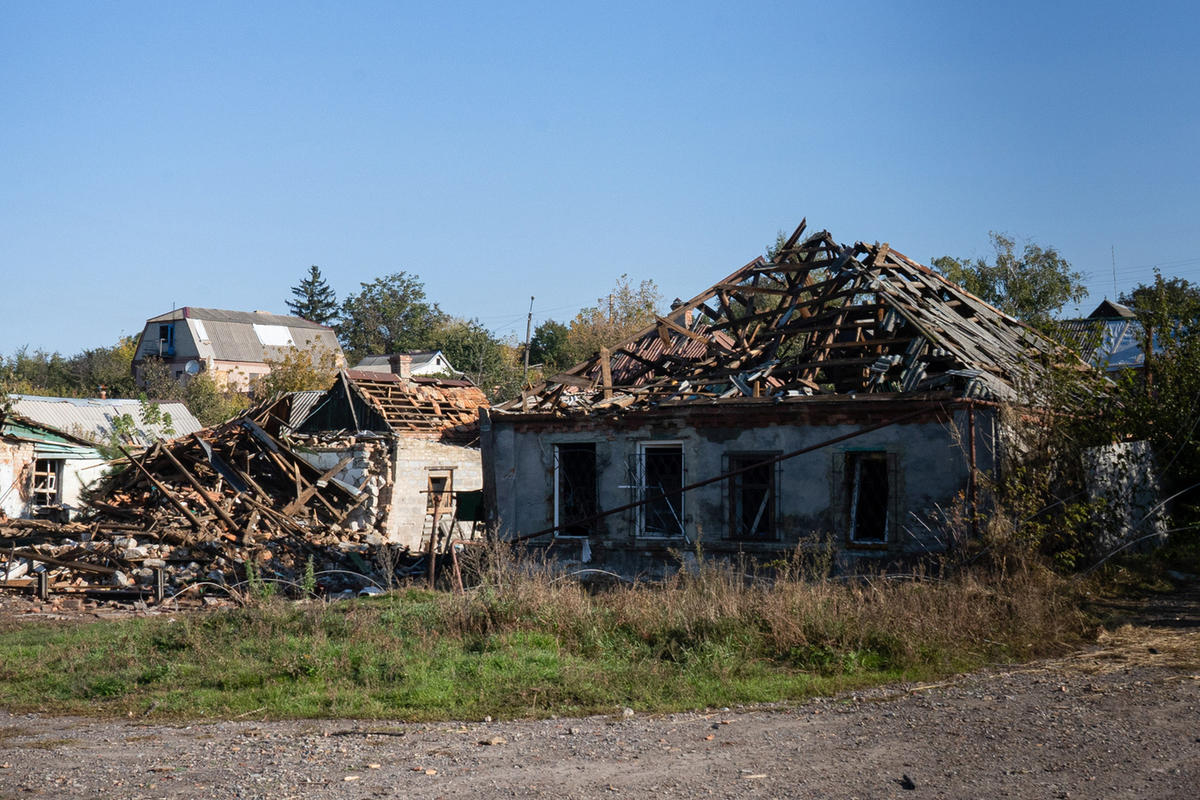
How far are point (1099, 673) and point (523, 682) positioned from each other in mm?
5328

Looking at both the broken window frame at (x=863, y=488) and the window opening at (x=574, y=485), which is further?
the window opening at (x=574, y=485)

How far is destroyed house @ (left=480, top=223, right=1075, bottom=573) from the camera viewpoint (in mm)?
14508

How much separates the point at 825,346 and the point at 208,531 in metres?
13.4

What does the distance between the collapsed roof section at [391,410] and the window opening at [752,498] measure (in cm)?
1214

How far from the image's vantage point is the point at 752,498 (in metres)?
16.1

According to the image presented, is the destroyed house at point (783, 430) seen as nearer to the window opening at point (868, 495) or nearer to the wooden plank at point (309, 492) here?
the window opening at point (868, 495)

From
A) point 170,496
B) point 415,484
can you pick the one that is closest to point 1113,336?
point 415,484

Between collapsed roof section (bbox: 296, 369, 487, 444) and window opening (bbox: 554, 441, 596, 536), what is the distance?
936 centimetres

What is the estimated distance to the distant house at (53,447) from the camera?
27594 millimetres

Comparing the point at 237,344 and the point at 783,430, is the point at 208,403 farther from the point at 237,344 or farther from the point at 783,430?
the point at 783,430

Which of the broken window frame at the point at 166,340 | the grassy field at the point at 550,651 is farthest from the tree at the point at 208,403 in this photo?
the grassy field at the point at 550,651

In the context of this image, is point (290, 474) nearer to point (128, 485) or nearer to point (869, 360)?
point (128, 485)

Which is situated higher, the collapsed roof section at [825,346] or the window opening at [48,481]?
the collapsed roof section at [825,346]

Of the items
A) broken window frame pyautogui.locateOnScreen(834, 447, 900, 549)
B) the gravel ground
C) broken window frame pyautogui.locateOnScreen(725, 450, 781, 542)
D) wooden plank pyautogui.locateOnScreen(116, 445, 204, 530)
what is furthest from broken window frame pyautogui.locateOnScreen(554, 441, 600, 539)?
wooden plank pyautogui.locateOnScreen(116, 445, 204, 530)
